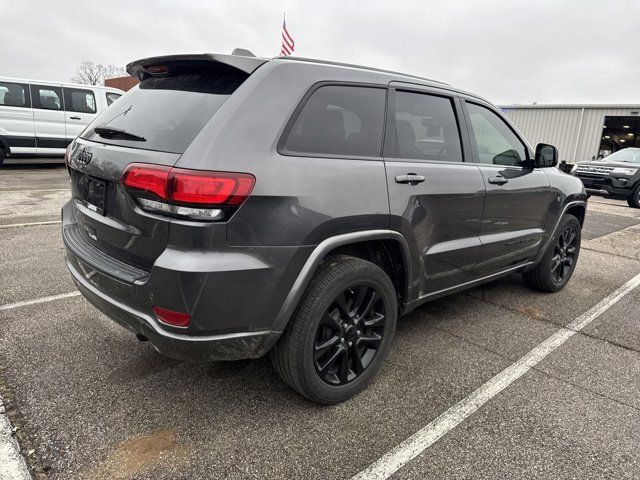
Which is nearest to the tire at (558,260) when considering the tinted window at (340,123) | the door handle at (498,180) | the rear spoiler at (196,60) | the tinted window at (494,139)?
the tinted window at (494,139)

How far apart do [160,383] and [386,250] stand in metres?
1.51

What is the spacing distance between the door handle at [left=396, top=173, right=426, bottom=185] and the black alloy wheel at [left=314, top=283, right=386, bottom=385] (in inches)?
24.2

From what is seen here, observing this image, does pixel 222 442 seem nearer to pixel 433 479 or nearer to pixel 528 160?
pixel 433 479

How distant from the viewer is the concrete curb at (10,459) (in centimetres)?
186

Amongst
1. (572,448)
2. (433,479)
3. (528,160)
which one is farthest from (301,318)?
(528,160)

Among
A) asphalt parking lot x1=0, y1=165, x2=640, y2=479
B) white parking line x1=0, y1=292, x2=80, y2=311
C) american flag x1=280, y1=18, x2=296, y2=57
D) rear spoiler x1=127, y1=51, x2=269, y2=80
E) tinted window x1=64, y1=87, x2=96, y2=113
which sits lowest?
asphalt parking lot x1=0, y1=165, x2=640, y2=479

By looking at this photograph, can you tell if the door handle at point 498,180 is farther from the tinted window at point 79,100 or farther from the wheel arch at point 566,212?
the tinted window at point 79,100

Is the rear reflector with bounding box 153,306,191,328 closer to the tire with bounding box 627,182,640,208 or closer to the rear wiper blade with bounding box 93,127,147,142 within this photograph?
the rear wiper blade with bounding box 93,127,147,142

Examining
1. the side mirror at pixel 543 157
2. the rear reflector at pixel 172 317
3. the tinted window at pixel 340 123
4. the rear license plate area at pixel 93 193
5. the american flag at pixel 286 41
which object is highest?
the american flag at pixel 286 41

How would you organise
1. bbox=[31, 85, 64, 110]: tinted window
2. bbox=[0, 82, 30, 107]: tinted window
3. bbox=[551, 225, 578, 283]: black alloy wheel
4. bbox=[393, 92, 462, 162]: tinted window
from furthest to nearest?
bbox=[31, 85, 64, 110]: tinted window < bbox=[0, 82, 30, 107]: tinted window < bbox=[551, 225, 578, 283]: black alloy wheel < bbox=[393, 92, 462, 162]: tinted window

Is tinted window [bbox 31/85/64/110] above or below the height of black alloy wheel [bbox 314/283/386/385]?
above

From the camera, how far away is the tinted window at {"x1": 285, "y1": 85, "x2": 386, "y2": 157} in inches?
86.0

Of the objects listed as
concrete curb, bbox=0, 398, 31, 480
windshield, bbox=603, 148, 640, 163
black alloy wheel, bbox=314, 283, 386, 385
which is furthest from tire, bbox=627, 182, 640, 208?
concrete curb, bbox=0, 398, 31, 480

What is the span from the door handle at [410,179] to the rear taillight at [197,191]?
0.95 metres
